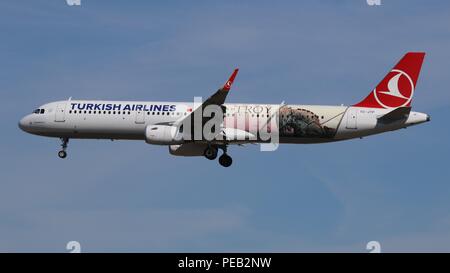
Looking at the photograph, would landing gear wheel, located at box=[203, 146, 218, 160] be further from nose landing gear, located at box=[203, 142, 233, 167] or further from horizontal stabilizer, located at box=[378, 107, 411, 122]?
horizontal stabilizer, located at box=[378, 107, 411, 122]

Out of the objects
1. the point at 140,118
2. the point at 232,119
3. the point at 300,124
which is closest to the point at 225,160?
the point at 232,119

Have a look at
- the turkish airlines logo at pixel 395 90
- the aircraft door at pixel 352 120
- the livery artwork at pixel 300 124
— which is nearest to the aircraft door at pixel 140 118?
the livery artwork at pixel 300 124

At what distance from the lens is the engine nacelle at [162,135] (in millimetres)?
65562

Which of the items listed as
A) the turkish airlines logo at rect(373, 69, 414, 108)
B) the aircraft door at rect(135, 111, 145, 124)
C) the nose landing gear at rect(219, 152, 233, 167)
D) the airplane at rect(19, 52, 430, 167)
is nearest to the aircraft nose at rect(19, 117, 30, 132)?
the airplane at rect(19, 52, 430, 167)

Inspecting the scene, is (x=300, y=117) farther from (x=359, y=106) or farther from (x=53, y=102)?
(x=53, y=102)

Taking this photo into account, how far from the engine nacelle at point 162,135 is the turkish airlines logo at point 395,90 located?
16.0 meters

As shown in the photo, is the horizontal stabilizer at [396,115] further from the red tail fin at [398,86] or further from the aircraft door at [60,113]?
the aircraft door at [60,113]

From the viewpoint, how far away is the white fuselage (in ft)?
222

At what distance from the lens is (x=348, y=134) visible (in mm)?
68812

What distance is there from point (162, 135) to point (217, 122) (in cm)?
413

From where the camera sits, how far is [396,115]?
67.4 meters

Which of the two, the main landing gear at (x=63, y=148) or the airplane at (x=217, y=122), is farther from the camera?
the main landing gear at (x=63, y=148)

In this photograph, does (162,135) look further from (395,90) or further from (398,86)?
(398,86)
